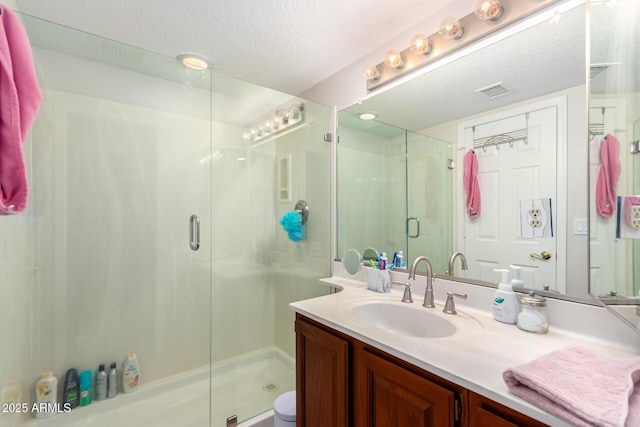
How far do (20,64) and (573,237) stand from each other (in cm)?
180

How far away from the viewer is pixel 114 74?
70.2 inches

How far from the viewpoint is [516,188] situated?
42.8 inches

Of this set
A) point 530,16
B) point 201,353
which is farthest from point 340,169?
point 201,353

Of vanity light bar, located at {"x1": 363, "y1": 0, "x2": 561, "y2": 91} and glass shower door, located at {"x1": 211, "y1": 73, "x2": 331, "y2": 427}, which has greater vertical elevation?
vanity light bar, located at {"x1": 363, "y1": 0, "x2": 561, "y2": 91}

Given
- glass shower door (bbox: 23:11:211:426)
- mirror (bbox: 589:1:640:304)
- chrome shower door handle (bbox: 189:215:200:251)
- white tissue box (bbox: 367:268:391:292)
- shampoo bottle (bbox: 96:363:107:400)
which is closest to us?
mirror (bbox: 589:1:640:304)

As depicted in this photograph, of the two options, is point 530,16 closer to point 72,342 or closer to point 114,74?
point 114,74

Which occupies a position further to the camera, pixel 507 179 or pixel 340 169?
pixel 340 169

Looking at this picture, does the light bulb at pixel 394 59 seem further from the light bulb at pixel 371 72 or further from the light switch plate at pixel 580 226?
the light switch plate at pixel 580 226

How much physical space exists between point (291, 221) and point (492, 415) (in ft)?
5.47

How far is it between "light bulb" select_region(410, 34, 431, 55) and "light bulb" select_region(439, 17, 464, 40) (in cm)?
9

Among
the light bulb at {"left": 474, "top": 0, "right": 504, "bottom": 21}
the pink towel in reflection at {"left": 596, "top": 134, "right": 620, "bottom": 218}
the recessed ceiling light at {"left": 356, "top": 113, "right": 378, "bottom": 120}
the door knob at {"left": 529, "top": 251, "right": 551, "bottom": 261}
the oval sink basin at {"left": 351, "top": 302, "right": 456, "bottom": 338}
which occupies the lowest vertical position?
the oval sink basin at {"left": 351, "top": 302, "right": 456, "bottom": 338}

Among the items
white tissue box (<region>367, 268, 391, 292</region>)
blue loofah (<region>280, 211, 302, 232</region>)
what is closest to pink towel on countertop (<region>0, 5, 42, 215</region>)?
white tissue box (<region>367, 268, 391, 292</region>)

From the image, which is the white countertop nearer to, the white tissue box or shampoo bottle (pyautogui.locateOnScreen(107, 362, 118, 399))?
the white tissue box

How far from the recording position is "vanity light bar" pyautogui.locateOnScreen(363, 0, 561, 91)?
106 centimetres
